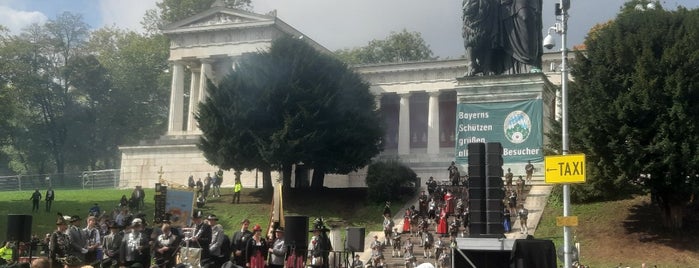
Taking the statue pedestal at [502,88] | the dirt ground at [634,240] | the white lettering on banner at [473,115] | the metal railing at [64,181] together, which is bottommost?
the dirt ground at [634,240]

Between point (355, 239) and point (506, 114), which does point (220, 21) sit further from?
point (355, 239)

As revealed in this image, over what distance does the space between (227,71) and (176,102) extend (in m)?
7.42

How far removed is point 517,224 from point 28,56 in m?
55.7

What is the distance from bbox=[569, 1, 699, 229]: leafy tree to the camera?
29906mm

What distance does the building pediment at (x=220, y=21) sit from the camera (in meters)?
59.9

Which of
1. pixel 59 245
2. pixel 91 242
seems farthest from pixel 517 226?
pixel 59 245

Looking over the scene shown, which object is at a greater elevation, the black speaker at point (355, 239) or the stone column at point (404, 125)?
the stone column at point (404, 125)

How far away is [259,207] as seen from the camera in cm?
4272

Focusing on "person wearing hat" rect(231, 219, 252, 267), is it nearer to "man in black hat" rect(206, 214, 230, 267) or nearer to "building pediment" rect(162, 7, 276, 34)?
"man in black hat" rect(206, 214, 230, 267)

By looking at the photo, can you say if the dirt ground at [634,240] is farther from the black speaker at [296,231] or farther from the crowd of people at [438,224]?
the black speaker at [296,231]

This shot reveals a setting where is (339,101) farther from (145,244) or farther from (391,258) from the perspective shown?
(145,244)

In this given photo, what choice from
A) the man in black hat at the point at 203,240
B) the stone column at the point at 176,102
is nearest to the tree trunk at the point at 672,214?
the man in black hat at the point at 203,240

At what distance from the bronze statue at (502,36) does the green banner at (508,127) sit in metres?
4.22

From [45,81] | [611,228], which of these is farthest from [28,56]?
[611,228]
